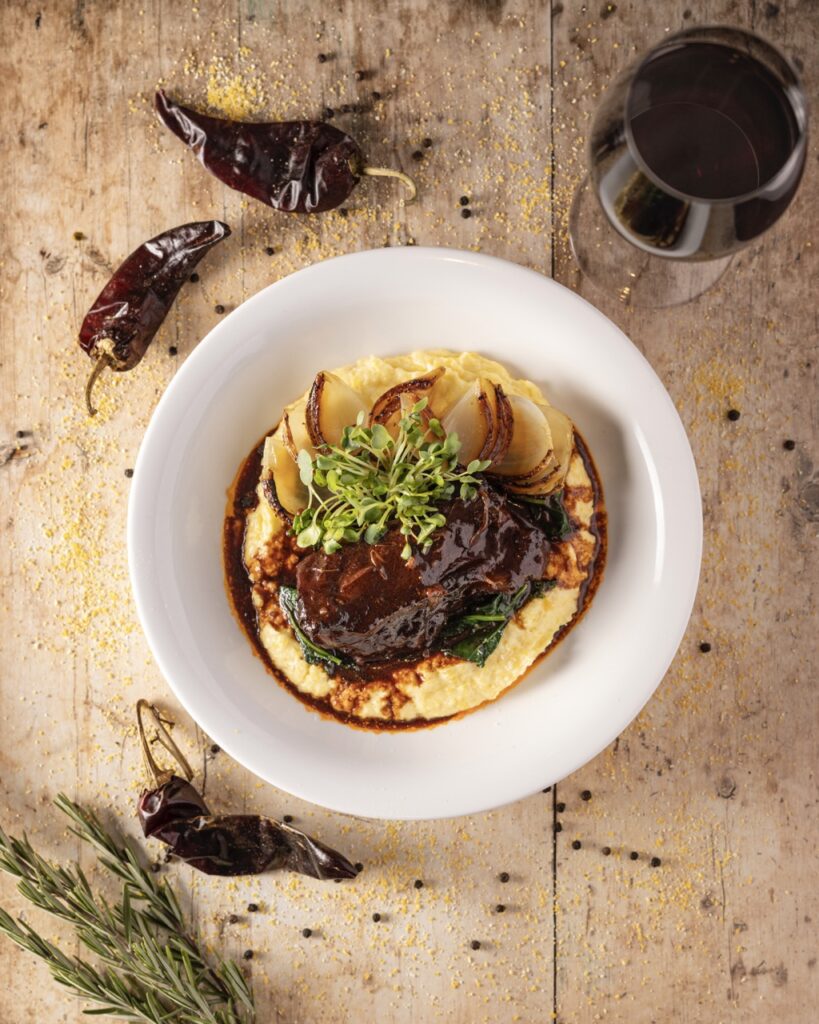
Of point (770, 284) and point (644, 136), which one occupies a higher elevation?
point (644, 136)

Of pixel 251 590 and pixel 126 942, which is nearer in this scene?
pixel 251 590

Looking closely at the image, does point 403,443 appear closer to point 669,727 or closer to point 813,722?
point 669,727

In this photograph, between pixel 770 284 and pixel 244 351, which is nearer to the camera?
pixel 244 351

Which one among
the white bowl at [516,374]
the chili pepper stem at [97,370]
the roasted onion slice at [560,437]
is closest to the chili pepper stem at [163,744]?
the white bowl at [516,374]

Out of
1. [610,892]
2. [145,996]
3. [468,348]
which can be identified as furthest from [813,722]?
[145,996]

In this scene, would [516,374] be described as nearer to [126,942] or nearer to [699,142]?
[699,142]

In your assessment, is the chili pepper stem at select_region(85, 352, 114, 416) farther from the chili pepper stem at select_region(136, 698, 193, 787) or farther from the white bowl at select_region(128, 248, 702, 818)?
the chili pepper stem at select_region(136, 698, 193, 787)

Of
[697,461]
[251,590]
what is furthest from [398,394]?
[697,461]
